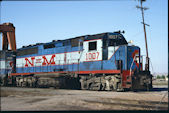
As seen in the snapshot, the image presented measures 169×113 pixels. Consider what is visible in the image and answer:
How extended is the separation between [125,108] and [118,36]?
869cm

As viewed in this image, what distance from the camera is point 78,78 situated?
17188 millimetres

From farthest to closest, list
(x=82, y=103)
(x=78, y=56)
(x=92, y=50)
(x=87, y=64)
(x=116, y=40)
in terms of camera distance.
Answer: (x=78, y=56)
(x=87, y=64)
(x=92, y=50)
(x=116, y=40)
(x=82, y=103)

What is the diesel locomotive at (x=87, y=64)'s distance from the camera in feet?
48.5

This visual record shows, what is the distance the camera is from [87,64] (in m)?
16.5

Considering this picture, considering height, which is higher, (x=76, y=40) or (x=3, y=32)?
(x=3, y=32)

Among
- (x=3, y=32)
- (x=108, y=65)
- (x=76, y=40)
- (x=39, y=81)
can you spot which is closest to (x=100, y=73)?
(x=108, y=65)

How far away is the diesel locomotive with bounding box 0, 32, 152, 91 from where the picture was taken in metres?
14.8

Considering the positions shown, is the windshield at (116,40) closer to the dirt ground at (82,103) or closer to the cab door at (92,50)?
the cab door at (92,50)

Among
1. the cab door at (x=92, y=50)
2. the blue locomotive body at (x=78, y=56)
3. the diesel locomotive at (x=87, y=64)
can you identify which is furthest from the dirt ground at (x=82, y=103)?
the cab door at (x=92, y=50)

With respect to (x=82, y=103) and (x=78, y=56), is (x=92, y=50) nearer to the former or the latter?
(x=78, y=56)

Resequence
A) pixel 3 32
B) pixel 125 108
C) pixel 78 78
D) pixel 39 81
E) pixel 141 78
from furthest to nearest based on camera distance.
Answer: pixel 3 32 < pixel 39 81 < pixel 78 78 < pixel 141 78 < pixel 125 108

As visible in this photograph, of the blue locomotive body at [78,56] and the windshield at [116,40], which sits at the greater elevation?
the windshield at [116,40]

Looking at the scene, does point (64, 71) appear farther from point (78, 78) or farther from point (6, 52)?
point (6, 52)

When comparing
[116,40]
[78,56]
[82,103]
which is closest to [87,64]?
[78,56]
